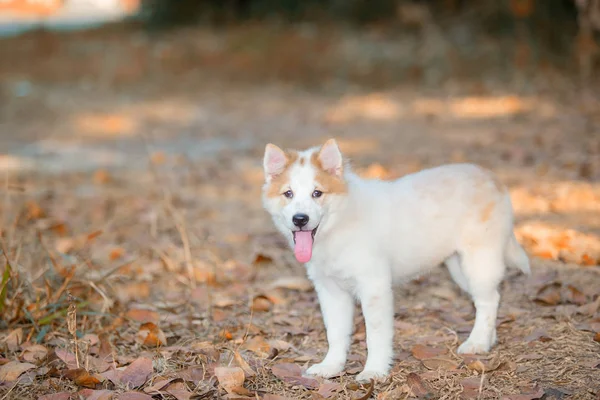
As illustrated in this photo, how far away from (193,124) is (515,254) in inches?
303

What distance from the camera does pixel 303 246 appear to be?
385cm

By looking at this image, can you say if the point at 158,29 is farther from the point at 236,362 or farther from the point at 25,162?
the point at 236,362

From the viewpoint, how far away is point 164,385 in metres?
3.67

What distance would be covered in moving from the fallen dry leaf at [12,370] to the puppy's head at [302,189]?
1447 mm

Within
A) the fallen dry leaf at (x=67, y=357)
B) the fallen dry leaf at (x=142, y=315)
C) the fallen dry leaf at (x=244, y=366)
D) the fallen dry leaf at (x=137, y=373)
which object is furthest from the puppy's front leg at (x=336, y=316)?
the fallen dry leaf at (x=67, y=357)

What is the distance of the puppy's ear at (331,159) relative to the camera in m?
3.95

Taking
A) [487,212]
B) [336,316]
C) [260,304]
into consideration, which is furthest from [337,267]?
[260,304]

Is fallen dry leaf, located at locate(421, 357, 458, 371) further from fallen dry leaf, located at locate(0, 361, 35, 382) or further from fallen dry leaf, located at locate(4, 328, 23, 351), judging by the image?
fallen dry leaf, located at locate(4, 328, 23, 351)

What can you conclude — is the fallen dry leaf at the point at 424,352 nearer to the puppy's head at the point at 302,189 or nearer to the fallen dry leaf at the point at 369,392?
the fallen dry leaf at the point at 369,392

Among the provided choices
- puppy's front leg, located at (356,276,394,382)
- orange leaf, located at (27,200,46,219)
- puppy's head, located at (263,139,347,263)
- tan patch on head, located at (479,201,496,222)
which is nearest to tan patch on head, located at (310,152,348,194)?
puppy's head, located at (263,139,347,263)

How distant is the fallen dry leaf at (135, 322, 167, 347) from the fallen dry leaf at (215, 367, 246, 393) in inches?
25.2

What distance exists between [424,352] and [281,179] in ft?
3.82

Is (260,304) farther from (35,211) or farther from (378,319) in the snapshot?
(35,211)

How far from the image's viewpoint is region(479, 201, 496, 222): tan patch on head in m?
4.17
